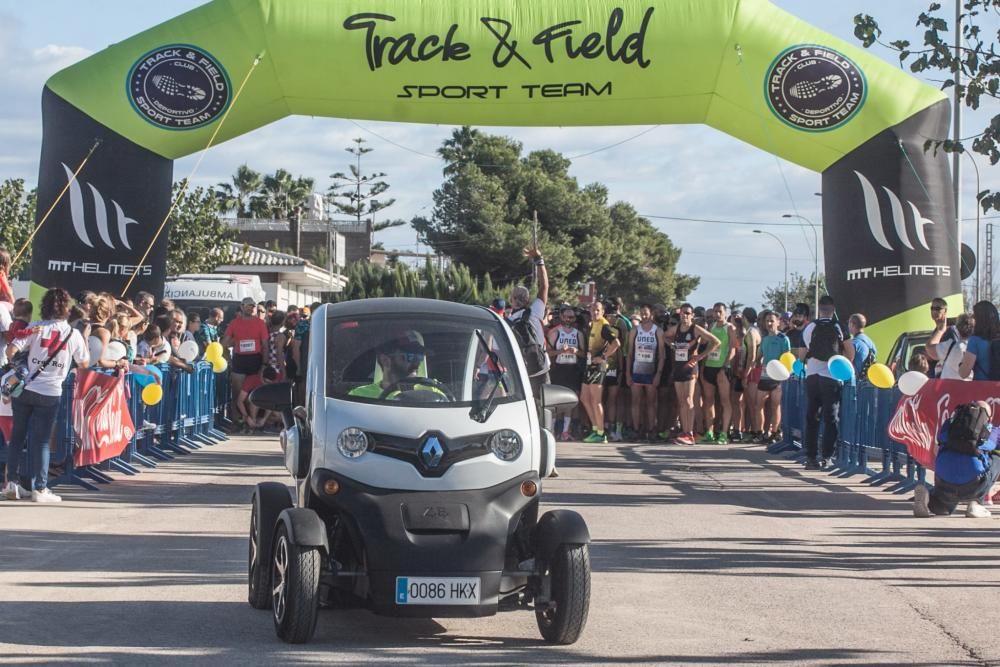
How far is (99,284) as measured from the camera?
17.4 meters

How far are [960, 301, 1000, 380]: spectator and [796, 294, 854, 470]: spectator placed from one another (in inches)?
153

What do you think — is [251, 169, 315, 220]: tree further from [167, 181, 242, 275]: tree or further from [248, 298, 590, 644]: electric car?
[248, 298, 590, 644]: electric car

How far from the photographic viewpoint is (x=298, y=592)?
630cm

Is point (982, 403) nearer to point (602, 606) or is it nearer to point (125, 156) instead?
point (602, 606)

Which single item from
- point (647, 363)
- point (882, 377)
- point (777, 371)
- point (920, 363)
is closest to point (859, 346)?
point (777, 371)

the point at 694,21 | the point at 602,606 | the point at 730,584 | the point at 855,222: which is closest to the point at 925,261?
the point at 855,222

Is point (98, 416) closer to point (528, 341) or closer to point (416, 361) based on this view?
point (528, 341)

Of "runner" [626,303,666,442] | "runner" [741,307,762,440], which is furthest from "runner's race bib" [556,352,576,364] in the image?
"runner" [741,307,762,440]

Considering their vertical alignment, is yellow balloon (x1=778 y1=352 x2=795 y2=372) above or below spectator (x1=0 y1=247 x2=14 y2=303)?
below

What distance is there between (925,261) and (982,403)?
6.07 metres

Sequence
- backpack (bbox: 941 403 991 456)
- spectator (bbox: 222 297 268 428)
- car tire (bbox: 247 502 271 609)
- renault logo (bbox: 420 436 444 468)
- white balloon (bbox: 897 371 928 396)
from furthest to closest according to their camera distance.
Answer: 1. spectator (bbox: 222 297 268 428)
2. white balloon (bbox: 897 371 928 396)
3. backpack (bbox: 941 403 991 456)
4. car tire (bbox: 247 502 271 609)
5. renault logo (bbox: 420 436 444 468)

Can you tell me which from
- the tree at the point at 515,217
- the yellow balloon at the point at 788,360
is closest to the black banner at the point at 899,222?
the yellow balloon at the point at 788,360

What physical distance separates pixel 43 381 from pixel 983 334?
26.1 feet

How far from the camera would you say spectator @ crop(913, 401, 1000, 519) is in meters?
10.9
